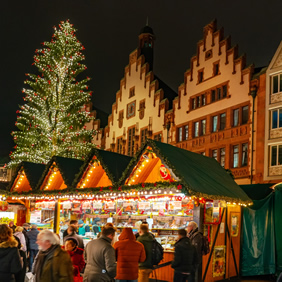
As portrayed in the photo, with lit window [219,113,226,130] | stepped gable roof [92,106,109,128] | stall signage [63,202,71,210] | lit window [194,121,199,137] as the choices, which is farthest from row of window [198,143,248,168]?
stepped gable roof [92,106,109,128]

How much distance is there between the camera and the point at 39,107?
3189cm

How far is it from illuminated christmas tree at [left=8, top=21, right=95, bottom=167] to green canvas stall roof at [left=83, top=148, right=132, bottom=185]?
15332 millimetres

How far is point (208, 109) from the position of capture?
91.9 ft

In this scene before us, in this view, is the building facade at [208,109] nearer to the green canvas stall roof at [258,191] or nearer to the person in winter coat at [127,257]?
the green canvas stall roof at [258,191]

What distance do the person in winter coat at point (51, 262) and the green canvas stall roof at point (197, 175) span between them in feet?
21.8

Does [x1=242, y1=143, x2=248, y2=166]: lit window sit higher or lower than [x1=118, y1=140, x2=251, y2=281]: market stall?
higher

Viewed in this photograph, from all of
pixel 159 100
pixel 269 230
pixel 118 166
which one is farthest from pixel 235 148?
pixel 118 166

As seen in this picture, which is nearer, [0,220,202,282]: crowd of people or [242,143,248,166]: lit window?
[0,220,202,282]: crowd of people

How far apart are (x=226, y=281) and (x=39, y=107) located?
2156 cm

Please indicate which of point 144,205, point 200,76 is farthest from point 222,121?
point 144,205

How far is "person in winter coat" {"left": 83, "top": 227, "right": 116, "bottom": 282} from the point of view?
22.7 feet

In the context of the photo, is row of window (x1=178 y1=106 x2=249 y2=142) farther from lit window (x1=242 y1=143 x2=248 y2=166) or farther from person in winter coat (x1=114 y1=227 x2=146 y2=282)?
person in winter coat (x1=114 y1=227 x2=146 y2=282)

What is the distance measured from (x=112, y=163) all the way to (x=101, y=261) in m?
8.35

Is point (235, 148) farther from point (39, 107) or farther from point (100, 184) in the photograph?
point (39, 107)
